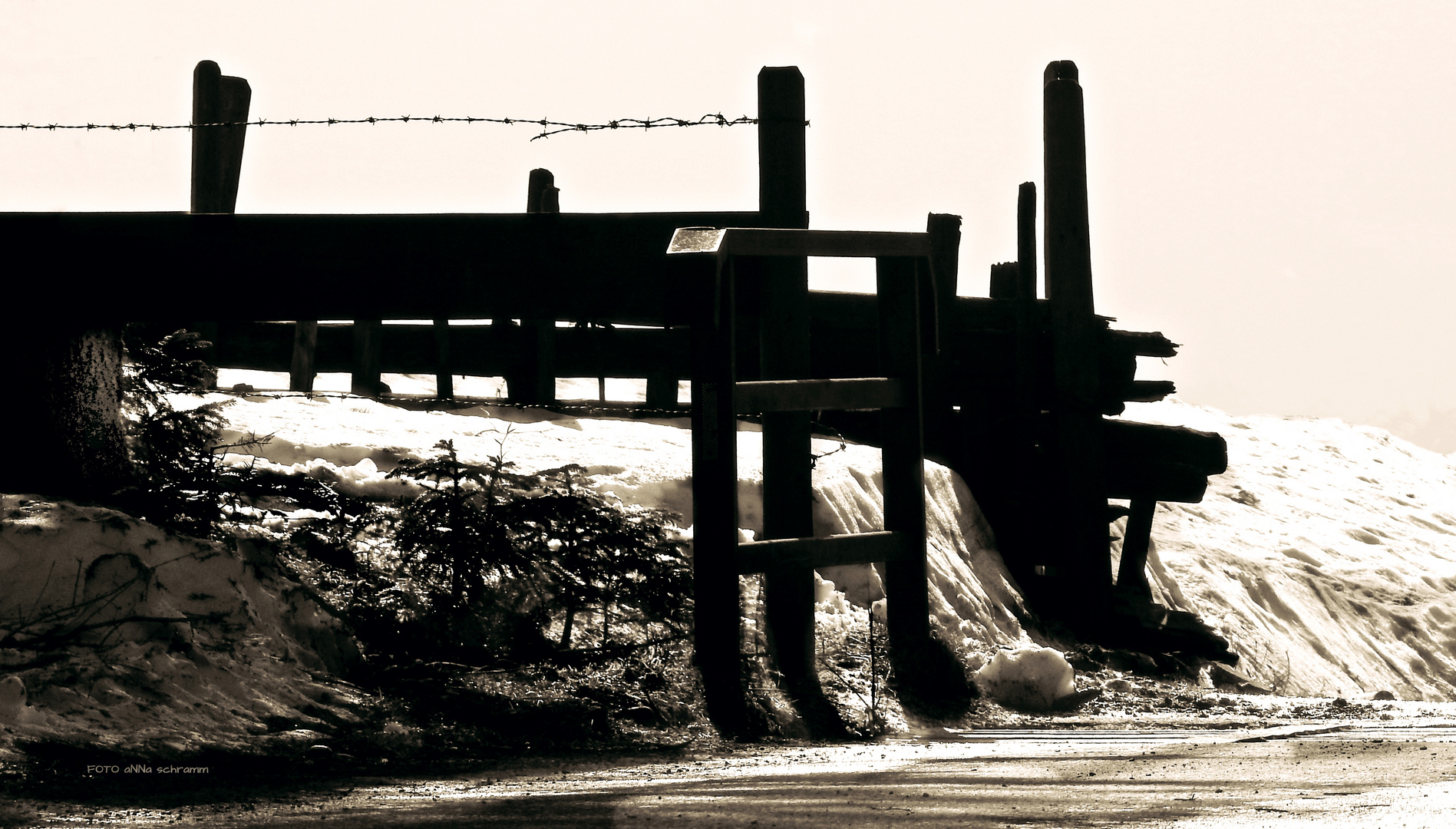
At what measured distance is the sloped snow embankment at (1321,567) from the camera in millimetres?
10883

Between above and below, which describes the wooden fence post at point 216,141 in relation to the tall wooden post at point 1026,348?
above

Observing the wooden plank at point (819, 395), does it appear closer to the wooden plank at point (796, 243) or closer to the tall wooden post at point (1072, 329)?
the wooden plank at point (796, 243)

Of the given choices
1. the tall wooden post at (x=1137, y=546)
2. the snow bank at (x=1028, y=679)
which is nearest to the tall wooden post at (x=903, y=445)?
the snow bank at (x=1028, y=679)

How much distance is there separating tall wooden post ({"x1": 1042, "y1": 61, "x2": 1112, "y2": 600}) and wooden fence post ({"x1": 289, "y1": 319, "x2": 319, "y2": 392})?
644cm

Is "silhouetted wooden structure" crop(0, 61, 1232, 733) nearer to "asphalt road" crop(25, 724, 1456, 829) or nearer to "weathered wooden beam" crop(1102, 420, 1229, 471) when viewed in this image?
"asphalt road" crop(25, 724, 1456, 829)

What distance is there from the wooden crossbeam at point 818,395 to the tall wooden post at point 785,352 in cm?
26

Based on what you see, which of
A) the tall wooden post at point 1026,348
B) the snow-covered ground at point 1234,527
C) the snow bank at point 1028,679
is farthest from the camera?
the tall wooden post at point 1026,348

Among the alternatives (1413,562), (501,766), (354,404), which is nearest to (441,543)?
(501,766)

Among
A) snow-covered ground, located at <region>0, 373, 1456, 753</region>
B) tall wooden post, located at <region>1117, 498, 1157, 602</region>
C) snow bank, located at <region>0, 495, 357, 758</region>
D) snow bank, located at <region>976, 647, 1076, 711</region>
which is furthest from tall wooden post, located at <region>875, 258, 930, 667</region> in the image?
tall wooden post, located at <region>1117, 498, 1157, 602</region>

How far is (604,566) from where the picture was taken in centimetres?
677

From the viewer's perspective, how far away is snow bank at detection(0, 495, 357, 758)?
4.98m

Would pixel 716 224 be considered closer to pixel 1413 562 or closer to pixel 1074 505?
pixel 1074 505

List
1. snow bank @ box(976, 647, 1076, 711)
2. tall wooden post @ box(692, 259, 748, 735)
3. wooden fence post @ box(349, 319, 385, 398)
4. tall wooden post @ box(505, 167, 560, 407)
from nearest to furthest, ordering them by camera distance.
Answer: tall wooden post @ box(692, 259, 748, 735), snow bank @ box(976, 647, 1076, 711), tall wooden post @ box(505, 167, 560, 407), wooden fence post @ box(349, 319, 385, 398)

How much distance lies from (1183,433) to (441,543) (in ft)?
19.7
